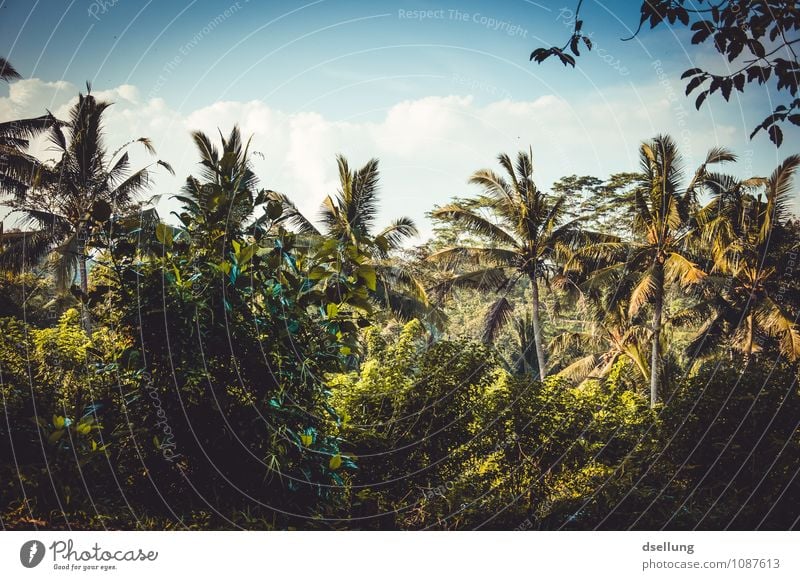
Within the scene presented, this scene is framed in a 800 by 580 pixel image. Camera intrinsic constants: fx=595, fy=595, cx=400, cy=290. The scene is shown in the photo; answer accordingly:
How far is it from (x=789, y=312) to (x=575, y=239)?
12.9 ft

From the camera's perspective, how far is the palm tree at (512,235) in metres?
11.5

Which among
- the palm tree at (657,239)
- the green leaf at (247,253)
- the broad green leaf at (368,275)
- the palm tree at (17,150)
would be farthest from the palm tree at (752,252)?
the palm tree at (17,150)

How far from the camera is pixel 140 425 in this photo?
2.24 metres

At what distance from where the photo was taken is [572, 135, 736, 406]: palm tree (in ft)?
33.7

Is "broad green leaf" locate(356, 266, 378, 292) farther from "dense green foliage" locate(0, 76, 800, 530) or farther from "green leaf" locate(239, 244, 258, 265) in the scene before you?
"green leaf" locate(239, 244, 258, 265)

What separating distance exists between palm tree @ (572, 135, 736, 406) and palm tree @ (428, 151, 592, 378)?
2.71ft

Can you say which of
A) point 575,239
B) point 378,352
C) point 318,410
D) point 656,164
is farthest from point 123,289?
point 575,239

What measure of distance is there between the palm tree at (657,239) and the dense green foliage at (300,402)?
0.39 metres

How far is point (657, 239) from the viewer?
1102 centimetres

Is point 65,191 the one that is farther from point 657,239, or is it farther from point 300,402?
point 657,239

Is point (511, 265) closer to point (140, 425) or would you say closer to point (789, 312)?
point (789, 312)

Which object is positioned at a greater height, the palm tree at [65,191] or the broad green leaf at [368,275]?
the palm tree at [65,191]

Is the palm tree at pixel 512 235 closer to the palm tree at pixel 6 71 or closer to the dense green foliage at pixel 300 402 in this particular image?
the dense green foliage at pixel 300 402

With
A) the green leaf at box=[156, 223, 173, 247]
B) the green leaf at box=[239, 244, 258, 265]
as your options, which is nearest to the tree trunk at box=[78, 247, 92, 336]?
the green leaf at box=[156, 223, 173, 247]
